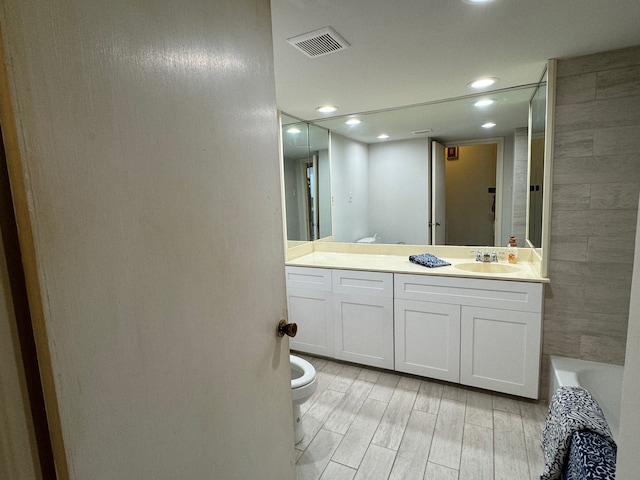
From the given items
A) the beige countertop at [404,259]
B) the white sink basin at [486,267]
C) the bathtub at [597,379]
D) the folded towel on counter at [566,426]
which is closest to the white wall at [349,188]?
the beige countertop at [404,259]

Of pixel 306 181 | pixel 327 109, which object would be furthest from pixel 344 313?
pixel 327 109

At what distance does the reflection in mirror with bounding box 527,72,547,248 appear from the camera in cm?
207

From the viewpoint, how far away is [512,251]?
2490mm

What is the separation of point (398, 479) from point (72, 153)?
1846 mm

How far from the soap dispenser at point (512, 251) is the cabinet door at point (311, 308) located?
140 cm

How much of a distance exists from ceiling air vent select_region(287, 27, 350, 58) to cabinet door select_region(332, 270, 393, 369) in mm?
1502

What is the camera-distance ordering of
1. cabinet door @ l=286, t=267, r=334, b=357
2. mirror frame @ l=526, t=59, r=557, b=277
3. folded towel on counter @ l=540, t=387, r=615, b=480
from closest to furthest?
1. folded towel on counter @ l=540, t=387, r=615, b=480
2. mirror frame @ l=526, t=59, r=557, b=277
3. cabinet door @ l=286, t=267, r=334, b=357

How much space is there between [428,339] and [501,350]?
0.46m

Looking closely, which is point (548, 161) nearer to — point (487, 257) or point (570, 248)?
point (570, 248)

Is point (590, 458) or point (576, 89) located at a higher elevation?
point (576, 89)

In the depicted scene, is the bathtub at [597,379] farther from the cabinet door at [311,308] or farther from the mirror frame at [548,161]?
the cabinet door at [311,308]

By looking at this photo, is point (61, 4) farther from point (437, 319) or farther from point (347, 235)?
point (347, 235)

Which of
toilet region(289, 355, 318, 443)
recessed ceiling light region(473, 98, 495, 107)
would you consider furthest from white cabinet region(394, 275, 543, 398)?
recessed ceiling light region(473, 98, 495, 107)

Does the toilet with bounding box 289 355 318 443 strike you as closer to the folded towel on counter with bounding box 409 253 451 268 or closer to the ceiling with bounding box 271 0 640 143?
the folded towel on counter with bounding box 409 253 451 268
